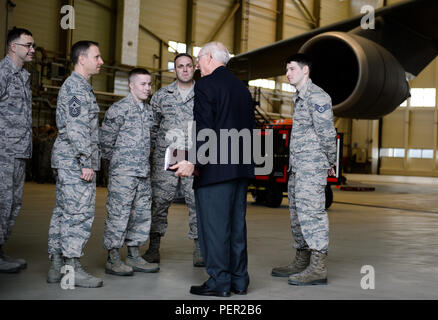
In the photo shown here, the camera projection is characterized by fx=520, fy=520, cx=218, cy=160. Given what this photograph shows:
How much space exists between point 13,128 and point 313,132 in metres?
2.31

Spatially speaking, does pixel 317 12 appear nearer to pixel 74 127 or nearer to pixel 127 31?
pixel 127 31

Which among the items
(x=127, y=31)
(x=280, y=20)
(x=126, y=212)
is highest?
(x=280, y=20)

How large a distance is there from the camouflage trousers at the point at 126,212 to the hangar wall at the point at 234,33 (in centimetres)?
936

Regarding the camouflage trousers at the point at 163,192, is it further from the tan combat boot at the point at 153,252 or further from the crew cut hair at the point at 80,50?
the crew cut hair at the point at 80,50

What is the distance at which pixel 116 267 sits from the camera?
3.85 m

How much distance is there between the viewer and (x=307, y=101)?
391cm

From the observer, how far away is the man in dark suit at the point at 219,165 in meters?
3.28

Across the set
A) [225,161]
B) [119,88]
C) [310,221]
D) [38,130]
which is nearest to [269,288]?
[310,221]

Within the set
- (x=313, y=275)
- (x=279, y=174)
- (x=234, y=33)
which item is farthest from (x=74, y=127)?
(x=234, y=33)

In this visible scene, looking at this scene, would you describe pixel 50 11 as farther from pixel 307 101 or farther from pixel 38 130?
pixel 307 101

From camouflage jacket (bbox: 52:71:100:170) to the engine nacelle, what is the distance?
329cm

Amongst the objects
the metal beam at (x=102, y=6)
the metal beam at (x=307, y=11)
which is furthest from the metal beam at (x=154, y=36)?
the metal beam at (x=307, y=11)

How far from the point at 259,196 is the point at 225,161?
725 cm

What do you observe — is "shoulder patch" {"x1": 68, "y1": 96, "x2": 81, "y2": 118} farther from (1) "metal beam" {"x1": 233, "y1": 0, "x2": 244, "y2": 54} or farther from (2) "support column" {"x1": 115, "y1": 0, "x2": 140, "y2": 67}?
(1) "metal beam" {"x1": 233, "y1": 0, "x2": 244, "y2": 54}
